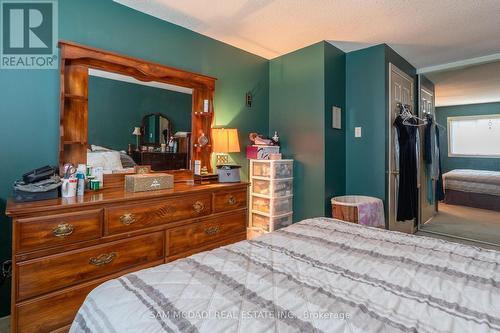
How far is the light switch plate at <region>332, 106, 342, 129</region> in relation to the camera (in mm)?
2973

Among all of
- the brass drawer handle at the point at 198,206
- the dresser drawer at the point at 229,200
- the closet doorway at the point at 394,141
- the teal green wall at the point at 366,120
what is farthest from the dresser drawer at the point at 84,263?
the closet doorway at the point at 394,141

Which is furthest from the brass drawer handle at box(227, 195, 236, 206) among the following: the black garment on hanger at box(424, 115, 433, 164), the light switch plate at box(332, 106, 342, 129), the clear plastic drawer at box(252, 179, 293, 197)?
the black garment on hanger at box(424, 115, 433, 164)

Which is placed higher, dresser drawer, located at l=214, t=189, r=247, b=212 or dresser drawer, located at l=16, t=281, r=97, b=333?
dresser drawer, located at l=214, t=189, r=247, b=212

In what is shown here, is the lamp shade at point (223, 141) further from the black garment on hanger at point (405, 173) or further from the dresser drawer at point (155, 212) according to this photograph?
→ the black garment on hanger at point (405, 173)

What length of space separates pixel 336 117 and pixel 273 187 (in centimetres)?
113

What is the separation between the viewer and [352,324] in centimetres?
65

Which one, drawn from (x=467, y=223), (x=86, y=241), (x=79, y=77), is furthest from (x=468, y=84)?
(x=86, y=241)

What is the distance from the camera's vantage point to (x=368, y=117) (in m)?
3.03

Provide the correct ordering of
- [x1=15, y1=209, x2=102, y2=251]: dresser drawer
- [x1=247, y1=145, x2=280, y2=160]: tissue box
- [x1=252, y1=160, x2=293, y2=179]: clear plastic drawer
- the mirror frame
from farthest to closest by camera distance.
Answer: [x1=247, y1=145, x2=280, y2=160]: tissue box
[x1=252, y1=160, x2=293, y2=179]: clear plastic drawer
the mirror frame
[x1=15, y1=209, x2=102, y2=251]: dresser drawer

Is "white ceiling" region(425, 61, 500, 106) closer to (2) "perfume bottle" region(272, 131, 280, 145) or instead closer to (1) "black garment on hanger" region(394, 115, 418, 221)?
(1) "black garment on hanger" region(394, 115, 418, 221)

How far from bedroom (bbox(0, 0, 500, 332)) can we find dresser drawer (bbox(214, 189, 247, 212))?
14 millimetres

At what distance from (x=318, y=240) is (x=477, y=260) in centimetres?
64

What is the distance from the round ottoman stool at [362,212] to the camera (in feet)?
8.45

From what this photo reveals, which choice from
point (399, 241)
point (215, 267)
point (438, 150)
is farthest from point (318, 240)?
point (438, 150)
